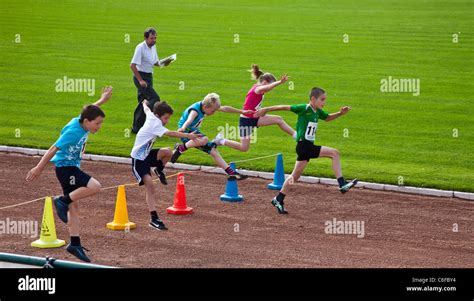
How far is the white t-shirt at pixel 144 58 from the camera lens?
22.5 m

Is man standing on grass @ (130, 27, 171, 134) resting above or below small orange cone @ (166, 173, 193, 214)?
above

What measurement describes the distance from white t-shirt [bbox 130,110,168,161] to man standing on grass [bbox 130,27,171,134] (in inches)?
286

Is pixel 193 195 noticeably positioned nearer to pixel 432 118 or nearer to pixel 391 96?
pixel 432 118

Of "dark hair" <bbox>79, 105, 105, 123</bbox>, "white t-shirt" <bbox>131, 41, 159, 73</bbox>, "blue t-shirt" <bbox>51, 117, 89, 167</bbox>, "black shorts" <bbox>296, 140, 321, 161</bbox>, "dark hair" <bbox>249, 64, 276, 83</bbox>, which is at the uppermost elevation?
"white t-shirt" <bbox>131, 41, 159, 73</bbox>

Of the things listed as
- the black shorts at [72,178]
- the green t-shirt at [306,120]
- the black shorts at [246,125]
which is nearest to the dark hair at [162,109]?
the black shorts at [72,178]

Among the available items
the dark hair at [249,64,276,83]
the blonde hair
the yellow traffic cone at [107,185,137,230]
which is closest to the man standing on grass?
the dark hair at [249,64,276,83]

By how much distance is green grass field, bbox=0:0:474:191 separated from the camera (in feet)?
70.4

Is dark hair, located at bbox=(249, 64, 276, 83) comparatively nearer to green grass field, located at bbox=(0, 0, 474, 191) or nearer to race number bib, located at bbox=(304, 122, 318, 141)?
green grass field, located at bbox=(0, 0, 474, 191)

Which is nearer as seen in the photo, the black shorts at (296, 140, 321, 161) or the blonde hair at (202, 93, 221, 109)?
the black shorts at (296, 140, 321, 161)

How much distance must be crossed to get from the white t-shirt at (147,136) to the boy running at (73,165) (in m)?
1.61

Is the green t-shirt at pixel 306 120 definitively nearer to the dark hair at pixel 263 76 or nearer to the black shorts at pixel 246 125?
the dark hair at pixel 263 76

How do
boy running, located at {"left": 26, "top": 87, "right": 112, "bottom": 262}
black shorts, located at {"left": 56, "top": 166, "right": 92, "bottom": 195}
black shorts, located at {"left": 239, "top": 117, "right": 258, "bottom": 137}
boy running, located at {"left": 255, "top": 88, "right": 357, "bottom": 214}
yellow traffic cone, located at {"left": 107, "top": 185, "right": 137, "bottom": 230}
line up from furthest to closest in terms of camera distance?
black shorts, located at {"left": 239, "top": 117, "right": 258, "bottom": 137}
boy running, located at {"left": 255, "top": 88, "right": 357, "bottom": 214}
yellow traffic cone, located at {"left": 107, "top": 185, "right": 137, "bottom": 230}
black shorts, located at {"left": 56, "top": 166, "right": 92, "bottom": 195}
boy running, located at {"left": 26, "top": 87, "right": 112, "bottom": 262}

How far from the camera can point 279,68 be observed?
32344mm

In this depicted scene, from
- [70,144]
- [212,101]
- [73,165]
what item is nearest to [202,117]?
[212,101]
